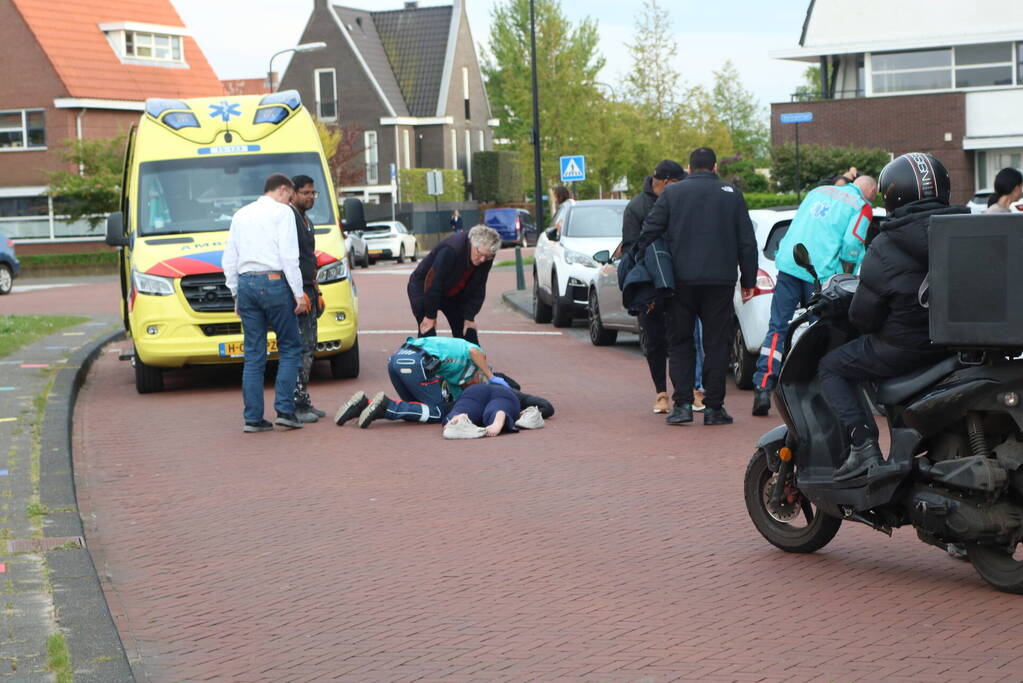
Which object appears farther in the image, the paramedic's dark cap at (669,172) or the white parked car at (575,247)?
the white parked car at (575,247)

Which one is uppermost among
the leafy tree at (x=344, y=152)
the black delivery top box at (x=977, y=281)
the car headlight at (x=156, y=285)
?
the leafy tree at (x=344, y=152)

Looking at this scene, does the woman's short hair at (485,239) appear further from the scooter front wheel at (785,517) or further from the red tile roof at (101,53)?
the red tile roof at (101,53)

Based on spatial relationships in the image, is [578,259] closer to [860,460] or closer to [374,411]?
[374,411]

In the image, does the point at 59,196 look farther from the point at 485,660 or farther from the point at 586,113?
the point at 485,660

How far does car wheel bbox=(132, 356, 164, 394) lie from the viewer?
13.8 meters

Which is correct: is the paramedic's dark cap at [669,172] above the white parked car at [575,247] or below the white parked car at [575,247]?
above

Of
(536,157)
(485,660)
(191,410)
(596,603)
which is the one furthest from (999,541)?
(536,157)

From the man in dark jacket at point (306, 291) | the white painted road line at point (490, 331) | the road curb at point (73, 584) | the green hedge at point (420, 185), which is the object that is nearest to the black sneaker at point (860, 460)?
the road curb at point (73, 584)

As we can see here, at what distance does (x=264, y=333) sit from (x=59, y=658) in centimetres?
638

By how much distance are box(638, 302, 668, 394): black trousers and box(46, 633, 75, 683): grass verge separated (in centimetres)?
662

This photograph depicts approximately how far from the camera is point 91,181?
4459cm

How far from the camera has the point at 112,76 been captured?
52344mm

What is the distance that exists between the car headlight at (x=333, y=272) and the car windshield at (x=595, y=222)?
5.80 meters

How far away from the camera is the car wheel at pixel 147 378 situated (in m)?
13.8
